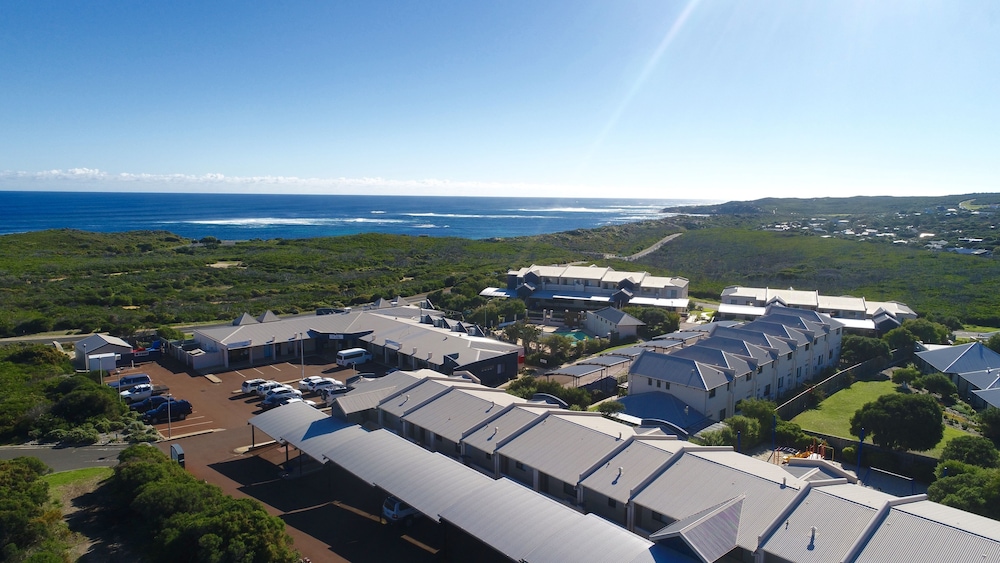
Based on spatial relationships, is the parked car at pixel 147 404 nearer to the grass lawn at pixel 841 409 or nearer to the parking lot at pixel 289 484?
the parking lot at pixel 289 484

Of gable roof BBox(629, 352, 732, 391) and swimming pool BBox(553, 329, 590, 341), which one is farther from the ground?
gable roof BBox(629, 352, 732, 391)

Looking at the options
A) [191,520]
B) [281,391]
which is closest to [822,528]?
[191,520]

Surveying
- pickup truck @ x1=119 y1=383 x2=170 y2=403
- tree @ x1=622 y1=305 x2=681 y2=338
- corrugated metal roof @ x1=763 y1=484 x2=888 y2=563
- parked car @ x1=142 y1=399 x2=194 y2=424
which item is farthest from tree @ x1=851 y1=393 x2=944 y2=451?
pickup truck @ x1=119 y1=383 x2=170 y2=403

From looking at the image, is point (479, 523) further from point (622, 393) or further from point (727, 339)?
point (727, 339)

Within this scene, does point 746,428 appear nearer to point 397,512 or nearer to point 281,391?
point 397,512

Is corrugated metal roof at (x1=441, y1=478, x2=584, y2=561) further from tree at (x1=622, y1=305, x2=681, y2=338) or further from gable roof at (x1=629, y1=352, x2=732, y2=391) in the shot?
tree at (x1=622, y1=305, x2=681, y2=338)

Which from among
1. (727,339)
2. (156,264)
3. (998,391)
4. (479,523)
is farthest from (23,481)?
(156,264)
